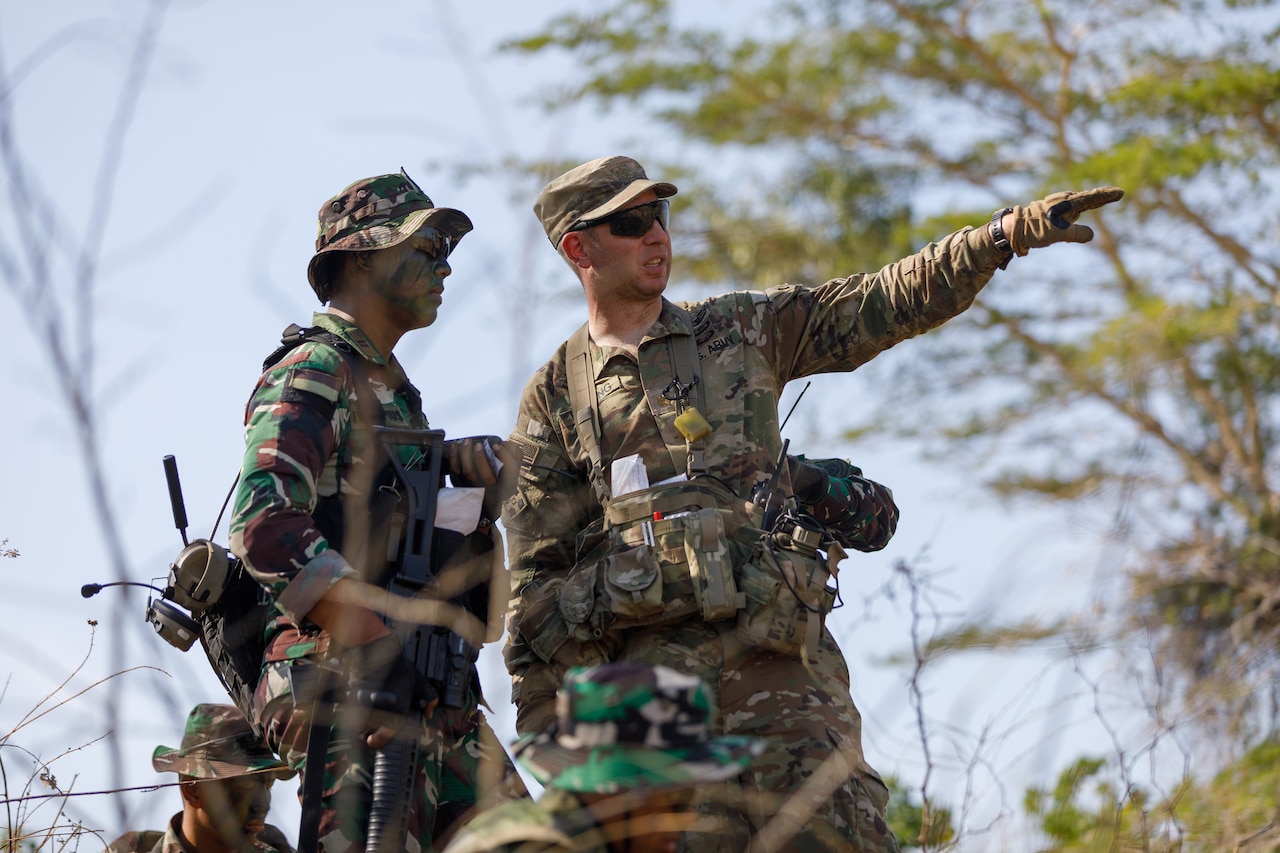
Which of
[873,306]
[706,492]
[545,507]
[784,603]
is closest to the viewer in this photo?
[784,603]

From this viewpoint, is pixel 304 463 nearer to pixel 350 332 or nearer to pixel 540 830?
pixel 350 332

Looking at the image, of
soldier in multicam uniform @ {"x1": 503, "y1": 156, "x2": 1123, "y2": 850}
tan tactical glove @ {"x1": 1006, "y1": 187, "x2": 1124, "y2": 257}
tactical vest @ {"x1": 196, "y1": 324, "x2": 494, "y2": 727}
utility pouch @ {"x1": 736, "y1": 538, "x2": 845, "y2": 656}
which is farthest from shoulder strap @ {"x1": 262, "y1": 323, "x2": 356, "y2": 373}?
tan tactical glove @ {"x1": 1006, "y1": 187, "x2": 1124, "y2": 257}

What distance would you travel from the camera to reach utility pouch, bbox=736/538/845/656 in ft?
13.2

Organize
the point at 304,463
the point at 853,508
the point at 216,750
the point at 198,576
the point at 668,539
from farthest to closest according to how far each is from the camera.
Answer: the point at 216,750, the point at 853,508, the point at 668,539, the point at 198,576, the point at 304,463

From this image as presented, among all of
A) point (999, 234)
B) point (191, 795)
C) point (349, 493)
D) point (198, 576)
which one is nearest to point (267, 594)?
point (198, 576)

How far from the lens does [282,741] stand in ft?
12.0

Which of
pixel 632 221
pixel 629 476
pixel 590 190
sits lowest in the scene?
pixel 629 476

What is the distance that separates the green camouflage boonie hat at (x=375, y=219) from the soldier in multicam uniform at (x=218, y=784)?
150cm

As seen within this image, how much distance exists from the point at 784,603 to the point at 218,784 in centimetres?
187

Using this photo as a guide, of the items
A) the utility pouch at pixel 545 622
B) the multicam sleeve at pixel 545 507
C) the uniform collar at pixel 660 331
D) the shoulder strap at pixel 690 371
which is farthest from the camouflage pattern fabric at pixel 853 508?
the utility pouch at pixel 545 622

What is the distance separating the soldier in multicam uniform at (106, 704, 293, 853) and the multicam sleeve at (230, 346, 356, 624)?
4.17 ft

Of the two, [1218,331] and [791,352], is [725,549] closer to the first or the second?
[791,352]

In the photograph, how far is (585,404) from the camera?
4504 millimetres

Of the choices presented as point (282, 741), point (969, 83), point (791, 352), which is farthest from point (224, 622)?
point (969, 83)
